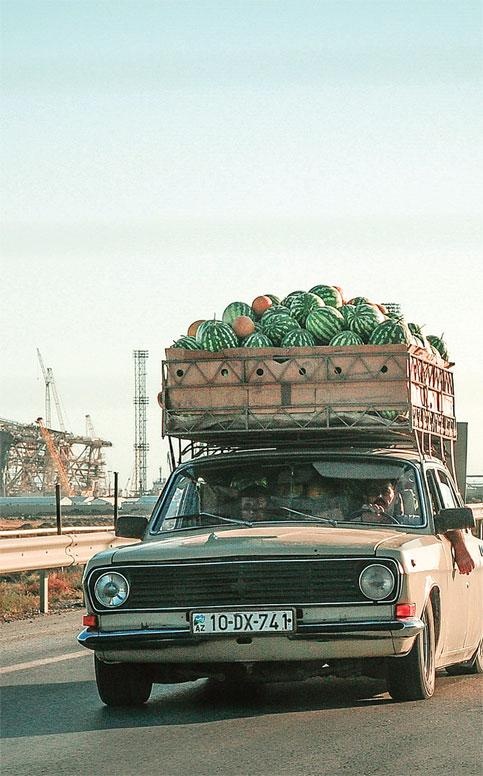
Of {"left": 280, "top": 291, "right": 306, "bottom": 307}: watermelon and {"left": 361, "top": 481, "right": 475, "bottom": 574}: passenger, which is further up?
{"left": 280, "top": 291, "right": 306, "bottom": 307}: watermelon

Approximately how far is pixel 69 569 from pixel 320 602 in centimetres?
1677

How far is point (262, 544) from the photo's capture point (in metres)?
8.48

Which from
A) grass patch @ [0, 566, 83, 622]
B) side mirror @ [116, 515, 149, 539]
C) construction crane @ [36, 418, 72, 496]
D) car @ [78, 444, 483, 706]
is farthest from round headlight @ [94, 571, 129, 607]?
construction crane @ [36, 418, 72, 496]

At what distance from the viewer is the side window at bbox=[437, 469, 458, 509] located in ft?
34.4

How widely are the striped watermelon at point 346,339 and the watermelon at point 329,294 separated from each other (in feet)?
2.65

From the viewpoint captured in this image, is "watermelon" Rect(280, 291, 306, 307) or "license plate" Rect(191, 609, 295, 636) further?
"watermelon" Rect(280, 291, 306, 307)

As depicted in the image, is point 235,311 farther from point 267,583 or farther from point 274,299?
point 267,583

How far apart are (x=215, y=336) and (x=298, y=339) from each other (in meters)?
0.71

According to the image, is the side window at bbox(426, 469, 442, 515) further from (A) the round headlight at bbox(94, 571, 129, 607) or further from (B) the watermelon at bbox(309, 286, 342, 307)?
(B) the watermelon at bbox(309, 286, 342, 307)

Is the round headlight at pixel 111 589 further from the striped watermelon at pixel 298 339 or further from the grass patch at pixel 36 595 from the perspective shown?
the grass patch at pixel 36 595

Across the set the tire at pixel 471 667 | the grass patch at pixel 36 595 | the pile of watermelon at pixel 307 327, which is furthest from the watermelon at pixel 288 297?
the grass patch at pixel 36 595

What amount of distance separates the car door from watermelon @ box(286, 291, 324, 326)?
8.23 ft

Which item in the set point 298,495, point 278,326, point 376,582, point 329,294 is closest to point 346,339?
point 278,326

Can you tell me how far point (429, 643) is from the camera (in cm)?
877
